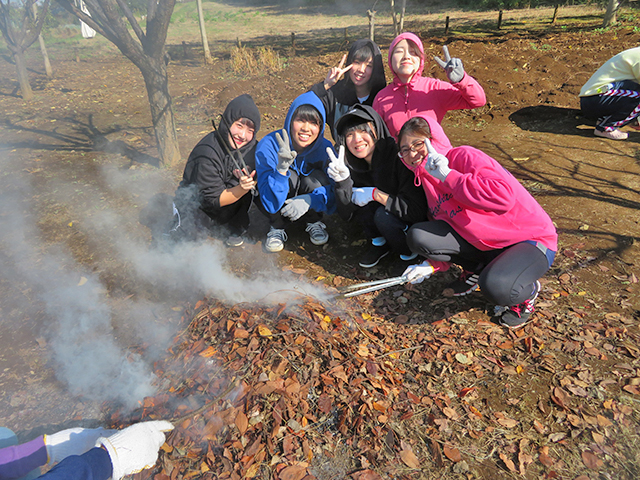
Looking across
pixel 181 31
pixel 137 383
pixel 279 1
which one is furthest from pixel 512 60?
pixel 279 1

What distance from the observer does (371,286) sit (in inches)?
134

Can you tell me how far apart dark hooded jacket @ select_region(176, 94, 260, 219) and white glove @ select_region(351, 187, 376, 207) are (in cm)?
112

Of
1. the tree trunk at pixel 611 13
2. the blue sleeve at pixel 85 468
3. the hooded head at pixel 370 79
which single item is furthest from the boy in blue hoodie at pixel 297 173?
the tree trunk at pixel 611 13

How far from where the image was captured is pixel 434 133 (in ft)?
9.92

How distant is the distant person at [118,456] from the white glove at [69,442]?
0.20 meters

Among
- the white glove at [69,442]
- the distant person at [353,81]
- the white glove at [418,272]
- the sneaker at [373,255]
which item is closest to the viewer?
the white glove at [69,442]

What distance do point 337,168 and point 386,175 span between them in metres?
0.48

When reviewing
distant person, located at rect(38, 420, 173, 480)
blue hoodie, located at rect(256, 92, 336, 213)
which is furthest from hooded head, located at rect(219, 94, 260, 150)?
distant person, located at rect(38, 420, 173, 480)

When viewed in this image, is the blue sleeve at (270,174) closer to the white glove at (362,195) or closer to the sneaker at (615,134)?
the white glove at (362,195)

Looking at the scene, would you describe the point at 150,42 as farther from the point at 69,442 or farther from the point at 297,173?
the point at 69,442

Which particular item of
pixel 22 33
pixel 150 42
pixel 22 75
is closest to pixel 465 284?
pixel 150 42

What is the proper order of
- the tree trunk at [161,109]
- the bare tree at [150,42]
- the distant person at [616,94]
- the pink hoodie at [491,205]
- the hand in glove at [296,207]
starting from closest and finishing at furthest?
1. the pink hoodie at [491,205]
2. the hand in glove at [296,207]
3. the bare tree at [150,42]
4. the tree trunk at [161,109]
5. the distant person at [616,94]

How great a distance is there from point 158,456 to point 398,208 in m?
2.43

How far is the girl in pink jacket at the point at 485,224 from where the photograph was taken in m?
2.66
